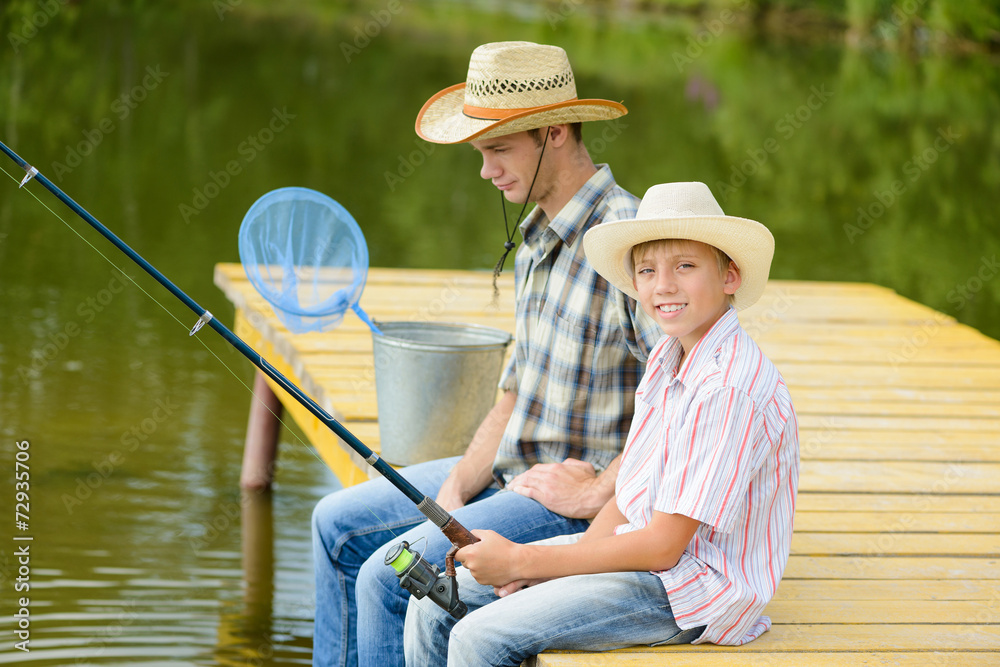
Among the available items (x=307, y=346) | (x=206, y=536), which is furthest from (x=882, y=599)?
(x=206, y=536)

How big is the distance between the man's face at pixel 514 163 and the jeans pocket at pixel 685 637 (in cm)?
87

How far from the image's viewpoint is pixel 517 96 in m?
2.46

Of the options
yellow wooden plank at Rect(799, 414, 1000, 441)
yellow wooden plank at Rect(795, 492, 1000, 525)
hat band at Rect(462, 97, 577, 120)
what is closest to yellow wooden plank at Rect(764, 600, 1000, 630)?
yellow wooden plank at Rect(795, 492, 1000, 525)

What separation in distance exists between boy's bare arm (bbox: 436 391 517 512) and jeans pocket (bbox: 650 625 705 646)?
1.96 ft

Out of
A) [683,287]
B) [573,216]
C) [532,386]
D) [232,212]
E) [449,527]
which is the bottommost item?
[449,527]

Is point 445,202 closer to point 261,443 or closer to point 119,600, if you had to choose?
point 261,443

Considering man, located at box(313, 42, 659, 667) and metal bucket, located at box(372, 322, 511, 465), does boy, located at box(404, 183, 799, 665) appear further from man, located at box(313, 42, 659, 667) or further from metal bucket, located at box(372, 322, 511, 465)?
metal bucket, located at box(372, 322, 511, 465)

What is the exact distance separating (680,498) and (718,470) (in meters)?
0.07

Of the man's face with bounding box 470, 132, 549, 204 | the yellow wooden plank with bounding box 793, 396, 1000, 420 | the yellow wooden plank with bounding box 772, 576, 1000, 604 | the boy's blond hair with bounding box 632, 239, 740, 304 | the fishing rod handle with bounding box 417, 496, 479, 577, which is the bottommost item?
the yellow wooden plank with bounding box 772, 576, 1000, 604

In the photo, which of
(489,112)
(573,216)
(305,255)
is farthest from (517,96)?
(305,255)

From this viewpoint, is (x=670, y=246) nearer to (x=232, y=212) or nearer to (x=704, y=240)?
(x=704, y=240)

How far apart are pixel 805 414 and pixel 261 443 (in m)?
1.94

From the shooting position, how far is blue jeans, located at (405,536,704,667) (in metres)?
2.03

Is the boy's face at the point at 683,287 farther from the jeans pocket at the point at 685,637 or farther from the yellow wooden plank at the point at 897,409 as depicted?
the yellow wooden plank at the point at 897,409
